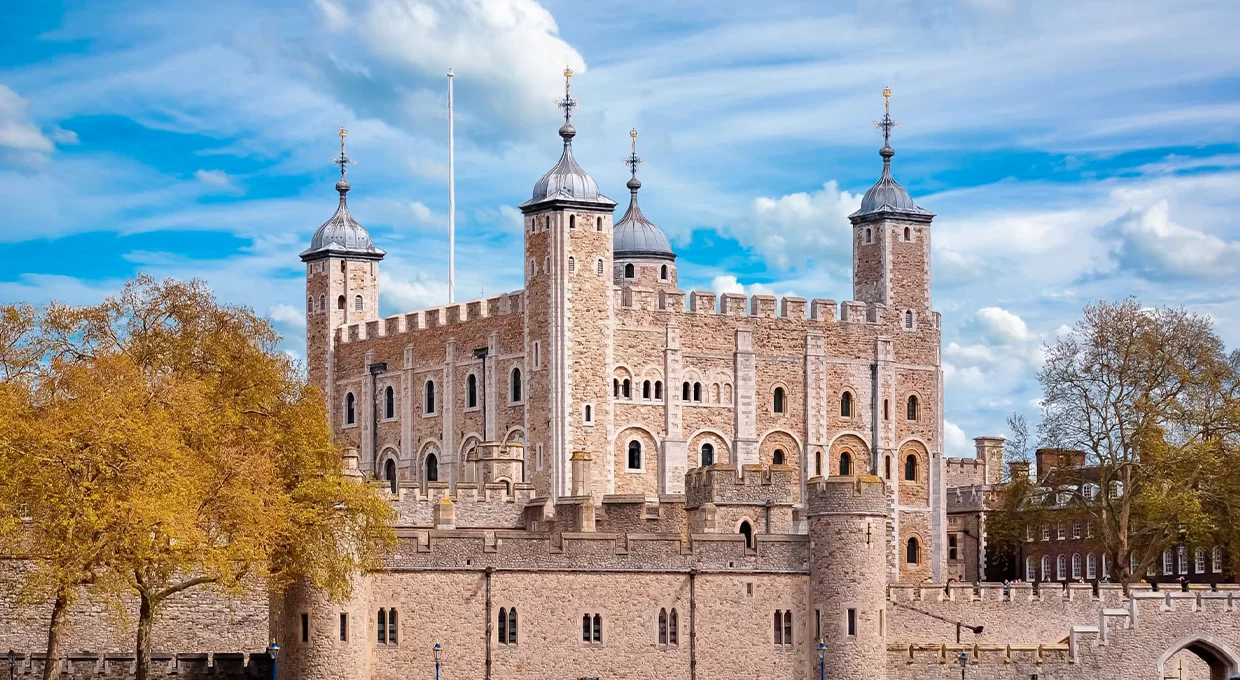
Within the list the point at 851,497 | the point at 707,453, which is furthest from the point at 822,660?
the point at 707,453

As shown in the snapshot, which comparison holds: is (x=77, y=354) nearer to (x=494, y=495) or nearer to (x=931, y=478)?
(x=494, y=495)

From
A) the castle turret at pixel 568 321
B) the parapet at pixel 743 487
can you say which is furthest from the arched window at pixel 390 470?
the parapet at pixel 743 487

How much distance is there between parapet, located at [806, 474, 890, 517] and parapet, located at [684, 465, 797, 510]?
5050mm

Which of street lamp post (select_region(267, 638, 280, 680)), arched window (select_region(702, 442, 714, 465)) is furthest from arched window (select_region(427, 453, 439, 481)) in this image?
street lamp post (select_region(267, 638, 280, 680))

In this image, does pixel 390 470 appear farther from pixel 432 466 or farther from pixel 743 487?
pixel 743 487

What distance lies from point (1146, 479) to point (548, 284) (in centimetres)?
2076

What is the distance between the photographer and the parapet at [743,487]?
64.9 m

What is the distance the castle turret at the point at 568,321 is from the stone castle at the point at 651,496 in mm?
81

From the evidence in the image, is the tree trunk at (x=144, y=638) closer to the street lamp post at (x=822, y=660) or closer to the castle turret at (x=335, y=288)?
the street lamp post at (x=822, y=660)

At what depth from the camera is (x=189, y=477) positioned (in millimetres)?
53938

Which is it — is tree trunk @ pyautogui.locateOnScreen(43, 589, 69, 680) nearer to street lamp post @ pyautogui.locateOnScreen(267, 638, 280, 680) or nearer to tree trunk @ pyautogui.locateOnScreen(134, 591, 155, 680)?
tree trunk @ pyautogui.locateOnScreen(134, 591, 155, 680)

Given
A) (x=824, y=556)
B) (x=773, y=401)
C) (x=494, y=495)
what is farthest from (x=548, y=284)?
(x=824, y=556)

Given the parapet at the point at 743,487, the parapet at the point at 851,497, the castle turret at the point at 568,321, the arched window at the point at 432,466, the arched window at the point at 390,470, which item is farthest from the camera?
the arched window at the point at 390,470

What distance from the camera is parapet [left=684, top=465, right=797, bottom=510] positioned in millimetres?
64938
